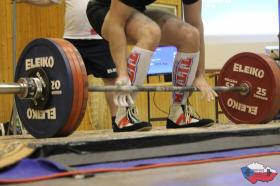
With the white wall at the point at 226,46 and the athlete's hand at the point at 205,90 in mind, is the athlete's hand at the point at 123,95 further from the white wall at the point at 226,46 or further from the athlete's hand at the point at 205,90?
the white wall at the point at 226,46

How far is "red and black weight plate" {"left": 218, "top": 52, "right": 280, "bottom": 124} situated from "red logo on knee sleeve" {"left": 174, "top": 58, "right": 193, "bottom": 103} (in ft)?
1.20

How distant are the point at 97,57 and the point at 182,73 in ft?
2.05

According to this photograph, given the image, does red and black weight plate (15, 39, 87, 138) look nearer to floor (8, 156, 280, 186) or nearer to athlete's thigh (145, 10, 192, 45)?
floor (8, 156, 280, 186)

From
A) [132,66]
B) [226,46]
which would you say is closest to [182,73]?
[132,66]

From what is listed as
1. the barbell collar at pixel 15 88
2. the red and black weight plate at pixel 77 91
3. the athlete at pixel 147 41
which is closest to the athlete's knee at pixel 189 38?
the athlete at pixel 147 41

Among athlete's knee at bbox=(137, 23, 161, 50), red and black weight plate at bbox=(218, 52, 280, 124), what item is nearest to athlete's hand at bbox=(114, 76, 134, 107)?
athlete's knee at bbox=(137, 23, 161, 50)

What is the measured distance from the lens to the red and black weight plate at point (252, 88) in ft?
6.43

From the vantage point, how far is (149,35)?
157 cm

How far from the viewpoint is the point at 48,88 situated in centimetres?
142

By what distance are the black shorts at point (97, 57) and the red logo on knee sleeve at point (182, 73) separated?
0.53 meters

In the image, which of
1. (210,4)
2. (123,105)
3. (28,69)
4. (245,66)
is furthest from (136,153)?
(210,4)

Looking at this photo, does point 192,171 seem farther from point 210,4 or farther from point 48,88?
point 210,4

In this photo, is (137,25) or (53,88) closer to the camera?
(53,88)

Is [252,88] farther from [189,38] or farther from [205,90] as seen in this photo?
[189,38]
